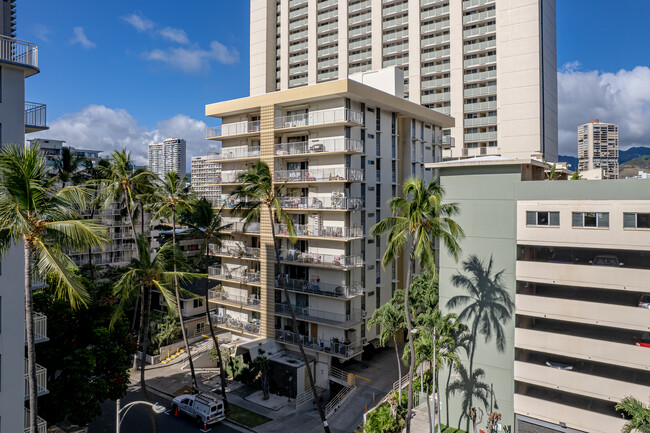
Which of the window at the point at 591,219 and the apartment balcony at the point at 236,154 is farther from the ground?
the apartment balcony at the point at 236,154

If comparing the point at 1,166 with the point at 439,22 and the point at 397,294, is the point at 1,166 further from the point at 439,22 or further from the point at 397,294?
the point at 439,22

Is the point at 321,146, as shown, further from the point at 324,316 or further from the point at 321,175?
the point at 324,316

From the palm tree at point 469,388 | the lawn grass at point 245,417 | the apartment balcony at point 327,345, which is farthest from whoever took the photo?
the apartment balcony at point 327,345

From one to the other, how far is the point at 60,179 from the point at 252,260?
2399 centimetres

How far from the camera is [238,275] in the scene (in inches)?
1638

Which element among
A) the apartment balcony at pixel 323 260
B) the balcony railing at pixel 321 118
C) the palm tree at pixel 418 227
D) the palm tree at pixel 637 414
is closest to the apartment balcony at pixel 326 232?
Result: the apartment balcony at pixel 323 260

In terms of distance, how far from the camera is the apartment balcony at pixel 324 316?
3491 cm

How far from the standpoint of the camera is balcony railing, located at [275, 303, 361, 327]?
35125 mm

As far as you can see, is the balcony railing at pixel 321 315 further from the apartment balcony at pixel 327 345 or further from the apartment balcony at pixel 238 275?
the apartment balcony at pixel 238 275

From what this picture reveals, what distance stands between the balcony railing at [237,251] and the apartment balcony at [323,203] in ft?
18.8

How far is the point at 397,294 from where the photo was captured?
33.6 meters

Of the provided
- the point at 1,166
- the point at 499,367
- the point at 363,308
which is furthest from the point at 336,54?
the point at 1,166

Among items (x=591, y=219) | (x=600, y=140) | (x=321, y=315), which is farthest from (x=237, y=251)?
(x=600, y=140)

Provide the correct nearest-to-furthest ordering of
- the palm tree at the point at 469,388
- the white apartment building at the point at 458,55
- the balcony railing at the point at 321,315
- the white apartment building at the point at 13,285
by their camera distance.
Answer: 1. the white apartment building at the point at 13,285
2. the palm tree at the point at 469,388
3. the balcony railing at the point at 321,315
4. the white apartment building at the point at 458,55
